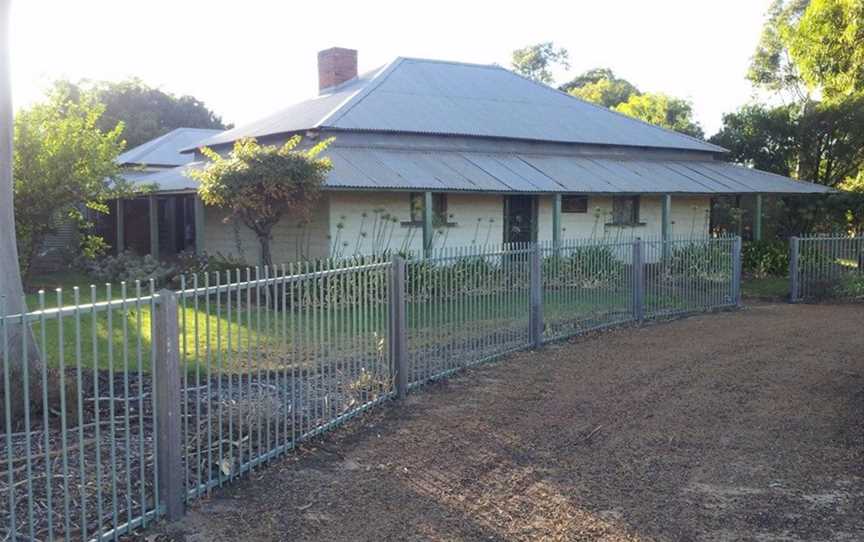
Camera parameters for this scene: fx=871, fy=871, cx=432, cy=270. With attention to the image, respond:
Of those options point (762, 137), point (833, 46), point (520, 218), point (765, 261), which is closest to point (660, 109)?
point (762, 137)

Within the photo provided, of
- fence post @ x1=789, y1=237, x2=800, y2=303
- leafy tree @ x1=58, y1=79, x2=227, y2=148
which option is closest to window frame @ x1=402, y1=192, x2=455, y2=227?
fence post @ x1=789, y1=237, x2=800, y2=303

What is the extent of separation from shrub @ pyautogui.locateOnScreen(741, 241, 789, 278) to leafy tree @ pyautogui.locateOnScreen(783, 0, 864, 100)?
6.08 meters

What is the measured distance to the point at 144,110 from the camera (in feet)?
154

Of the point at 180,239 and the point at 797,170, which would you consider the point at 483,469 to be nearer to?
the point at 180,239

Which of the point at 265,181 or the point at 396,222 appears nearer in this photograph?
the point at 265,181

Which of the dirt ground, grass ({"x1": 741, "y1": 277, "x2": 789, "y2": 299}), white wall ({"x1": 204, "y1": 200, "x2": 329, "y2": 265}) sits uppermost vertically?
white wall ({"x1": 204, "y1": 200, "x2": 329, "y2": 265})

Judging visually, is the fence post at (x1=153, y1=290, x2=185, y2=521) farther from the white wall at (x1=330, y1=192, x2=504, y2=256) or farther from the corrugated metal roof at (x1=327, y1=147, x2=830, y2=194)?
the white wall at (x1=330, y1=192, x2=504, y2=256)

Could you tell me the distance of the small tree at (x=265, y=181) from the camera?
15.5 meters

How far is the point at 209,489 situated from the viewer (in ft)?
17.9

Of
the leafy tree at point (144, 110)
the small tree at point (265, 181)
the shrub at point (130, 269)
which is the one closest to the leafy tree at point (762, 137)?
the small tree at point (265, 181)

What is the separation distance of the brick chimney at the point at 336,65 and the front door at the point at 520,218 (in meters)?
6.61

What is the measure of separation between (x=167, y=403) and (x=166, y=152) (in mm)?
27289

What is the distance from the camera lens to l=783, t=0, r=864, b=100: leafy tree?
23.4 m

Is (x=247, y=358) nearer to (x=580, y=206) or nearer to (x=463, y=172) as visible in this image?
(x=463, y=172)
